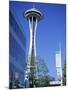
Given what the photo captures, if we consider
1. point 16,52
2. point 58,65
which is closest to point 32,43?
point 16,52

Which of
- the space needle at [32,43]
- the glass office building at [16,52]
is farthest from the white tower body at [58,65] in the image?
the glass office building at [16,52]

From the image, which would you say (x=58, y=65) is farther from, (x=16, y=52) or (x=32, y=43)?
(x=16, y=52)

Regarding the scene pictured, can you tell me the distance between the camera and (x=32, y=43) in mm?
2879

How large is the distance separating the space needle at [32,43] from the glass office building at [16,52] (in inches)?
3.2

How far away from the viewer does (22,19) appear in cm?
288

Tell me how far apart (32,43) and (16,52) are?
0.24m

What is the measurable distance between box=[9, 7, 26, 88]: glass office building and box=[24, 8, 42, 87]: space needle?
0.27ft

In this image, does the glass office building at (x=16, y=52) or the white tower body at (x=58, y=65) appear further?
the white tower body at (x=58, y=65)

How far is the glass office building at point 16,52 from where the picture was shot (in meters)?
2.79

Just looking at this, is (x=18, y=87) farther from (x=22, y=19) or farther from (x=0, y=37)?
(x=22, y=19)

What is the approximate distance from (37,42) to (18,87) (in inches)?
24.8

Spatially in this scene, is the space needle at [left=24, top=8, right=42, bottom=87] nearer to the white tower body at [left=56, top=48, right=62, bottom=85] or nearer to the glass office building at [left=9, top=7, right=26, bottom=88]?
the glass office building at [left=9, top=7, right=26, bottom=88]

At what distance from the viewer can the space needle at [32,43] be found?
2855 mm

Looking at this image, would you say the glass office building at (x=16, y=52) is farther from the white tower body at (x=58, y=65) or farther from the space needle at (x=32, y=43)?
the white tower body at (x=58, y=65)
